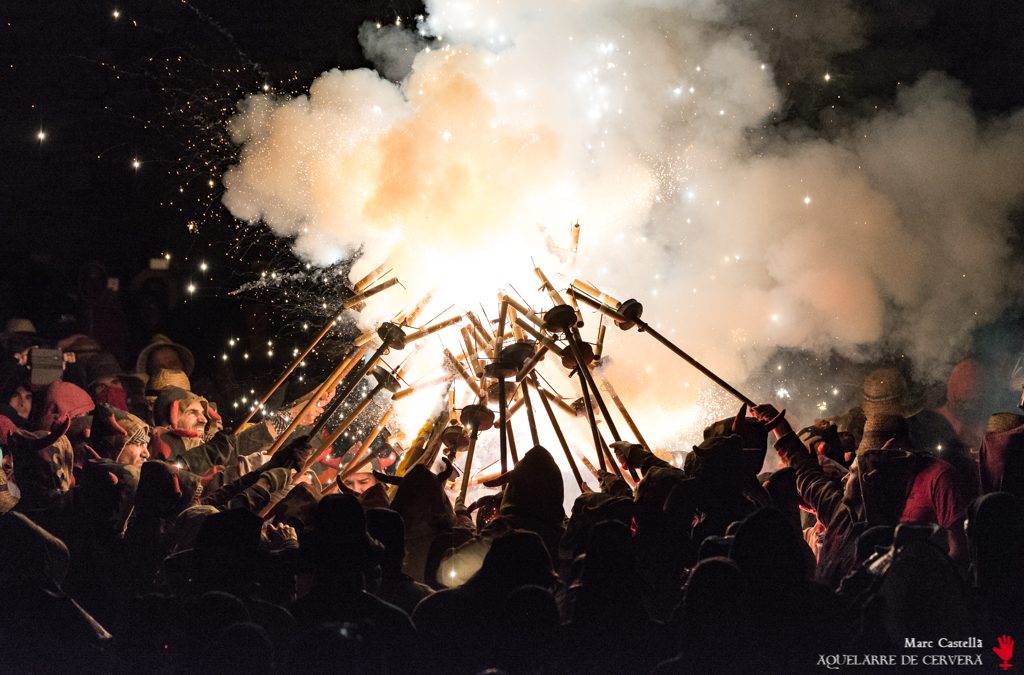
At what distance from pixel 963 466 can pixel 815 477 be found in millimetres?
598

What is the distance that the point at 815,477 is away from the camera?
2717 millimetres

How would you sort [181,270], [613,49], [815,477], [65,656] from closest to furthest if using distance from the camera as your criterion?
[65,656] → [815,477] → [613,49] → [181,270]

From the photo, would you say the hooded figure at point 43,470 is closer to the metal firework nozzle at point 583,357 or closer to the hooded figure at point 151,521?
the hooded figure at point 151,521

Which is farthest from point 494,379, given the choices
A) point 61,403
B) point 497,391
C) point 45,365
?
point 45,365

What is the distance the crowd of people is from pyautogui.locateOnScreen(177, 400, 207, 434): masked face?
1.27 m

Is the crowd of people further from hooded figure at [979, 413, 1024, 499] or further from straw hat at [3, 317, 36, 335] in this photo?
straw hat at [3, 317, 36, 335]

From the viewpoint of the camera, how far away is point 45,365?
4895 millimetres

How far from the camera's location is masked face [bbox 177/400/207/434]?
14.1 feet

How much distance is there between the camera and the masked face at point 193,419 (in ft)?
14.1

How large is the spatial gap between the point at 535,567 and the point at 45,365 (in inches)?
166

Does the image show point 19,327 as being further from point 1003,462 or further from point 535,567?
point 1003,462

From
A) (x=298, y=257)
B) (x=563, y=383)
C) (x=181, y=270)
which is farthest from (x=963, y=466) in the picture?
(x=181, y=270)

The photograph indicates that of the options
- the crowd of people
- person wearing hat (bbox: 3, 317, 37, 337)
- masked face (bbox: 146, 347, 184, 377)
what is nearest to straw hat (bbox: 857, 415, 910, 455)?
the crowd of people

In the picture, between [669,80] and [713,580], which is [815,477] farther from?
[669,80]
